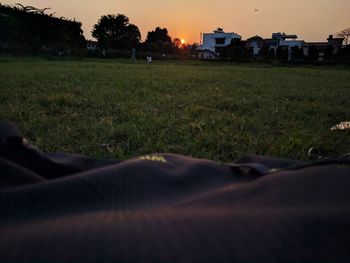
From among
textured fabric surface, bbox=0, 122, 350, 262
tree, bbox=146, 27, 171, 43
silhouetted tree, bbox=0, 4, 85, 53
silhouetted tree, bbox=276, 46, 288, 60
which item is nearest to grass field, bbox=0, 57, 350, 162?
textured fabric surface, bbox=0, 122, 350, 262

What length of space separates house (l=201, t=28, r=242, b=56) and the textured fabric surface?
60309mm

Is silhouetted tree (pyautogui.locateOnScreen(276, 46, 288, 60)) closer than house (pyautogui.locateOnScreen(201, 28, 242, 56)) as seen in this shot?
Yes

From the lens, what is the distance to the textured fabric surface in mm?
504

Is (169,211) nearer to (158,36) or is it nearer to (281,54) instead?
(281,54)

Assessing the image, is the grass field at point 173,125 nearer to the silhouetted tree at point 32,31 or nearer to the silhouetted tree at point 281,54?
the silhouetted tree at point 32,31

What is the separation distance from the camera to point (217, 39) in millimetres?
59906

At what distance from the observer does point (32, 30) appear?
1884 cm

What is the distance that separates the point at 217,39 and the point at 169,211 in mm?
62713

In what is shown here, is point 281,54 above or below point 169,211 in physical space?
above

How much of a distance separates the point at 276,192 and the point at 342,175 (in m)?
0.21

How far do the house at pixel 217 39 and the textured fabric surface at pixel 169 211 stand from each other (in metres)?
60.3

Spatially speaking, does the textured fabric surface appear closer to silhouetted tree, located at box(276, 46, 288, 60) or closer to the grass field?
the grass field

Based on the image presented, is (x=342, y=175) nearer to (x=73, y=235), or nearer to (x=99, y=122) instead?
(x=73, y=235)

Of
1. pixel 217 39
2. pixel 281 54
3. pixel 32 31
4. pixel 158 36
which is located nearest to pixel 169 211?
pixel 32 31
